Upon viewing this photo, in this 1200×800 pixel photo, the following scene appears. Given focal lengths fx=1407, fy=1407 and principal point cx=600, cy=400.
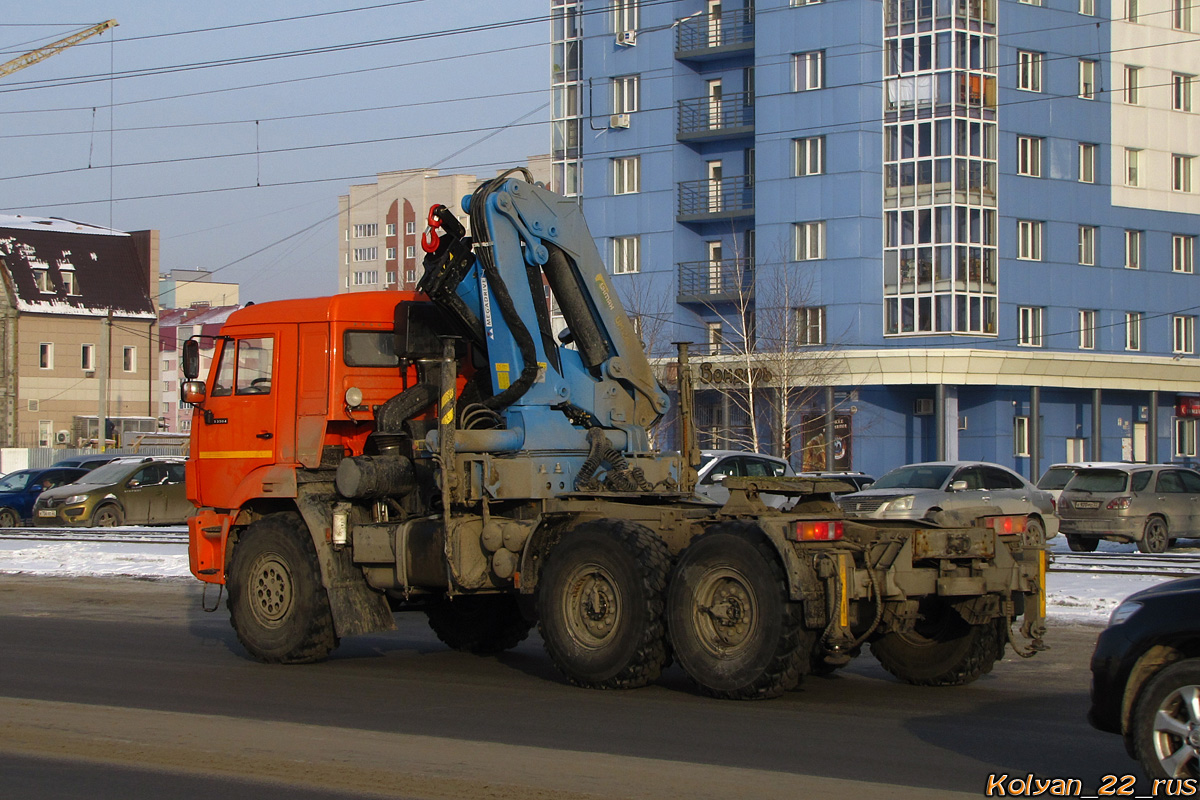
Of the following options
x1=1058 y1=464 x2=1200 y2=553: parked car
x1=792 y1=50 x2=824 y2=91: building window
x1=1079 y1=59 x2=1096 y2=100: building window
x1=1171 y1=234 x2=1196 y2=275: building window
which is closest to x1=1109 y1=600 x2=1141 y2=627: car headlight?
x1=1058 y1=464 x2=1200 y2=553: parked car

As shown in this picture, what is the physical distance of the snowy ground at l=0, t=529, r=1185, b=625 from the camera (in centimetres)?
1598

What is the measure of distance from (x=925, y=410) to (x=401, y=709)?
4471cm

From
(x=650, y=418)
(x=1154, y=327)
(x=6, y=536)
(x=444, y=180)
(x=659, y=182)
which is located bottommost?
(x=6, y=536)

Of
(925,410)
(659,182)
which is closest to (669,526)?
(925,410)

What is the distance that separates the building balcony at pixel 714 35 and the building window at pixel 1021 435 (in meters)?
18.1

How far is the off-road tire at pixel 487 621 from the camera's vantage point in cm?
1298

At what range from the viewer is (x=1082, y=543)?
26.4m

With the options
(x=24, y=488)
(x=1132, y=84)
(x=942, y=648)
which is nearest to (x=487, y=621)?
(x=942, y=648)

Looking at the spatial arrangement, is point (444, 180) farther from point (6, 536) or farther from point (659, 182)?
point (6, 536)

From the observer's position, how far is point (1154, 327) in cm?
5631

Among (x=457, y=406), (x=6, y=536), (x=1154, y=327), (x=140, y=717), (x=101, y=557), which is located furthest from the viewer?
(x=1154, y=327)

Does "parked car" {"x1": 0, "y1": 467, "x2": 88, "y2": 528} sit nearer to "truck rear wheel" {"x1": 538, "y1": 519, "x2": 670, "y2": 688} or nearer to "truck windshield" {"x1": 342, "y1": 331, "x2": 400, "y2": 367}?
"truck windshield" {"x1": 342, "y1": 331, "x2": 400, "y2": 367}

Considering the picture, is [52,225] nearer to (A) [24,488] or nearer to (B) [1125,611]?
(A) [24,488]

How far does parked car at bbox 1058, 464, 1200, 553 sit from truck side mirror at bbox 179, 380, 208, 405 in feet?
58.3
